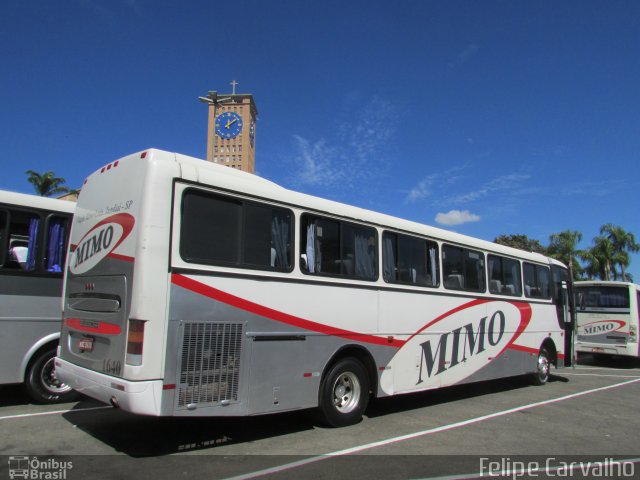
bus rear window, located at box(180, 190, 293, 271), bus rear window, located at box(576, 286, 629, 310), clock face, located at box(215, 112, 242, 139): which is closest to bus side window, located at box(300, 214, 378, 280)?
bus rear window, located at box(180, 190, 293, 271)

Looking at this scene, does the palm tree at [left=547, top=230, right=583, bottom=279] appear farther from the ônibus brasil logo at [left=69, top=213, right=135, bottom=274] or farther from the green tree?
the ônibus brasil logo at [left=69, top=213, right=135, bottom=274]

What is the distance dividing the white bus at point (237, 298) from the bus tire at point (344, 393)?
0.07 ft

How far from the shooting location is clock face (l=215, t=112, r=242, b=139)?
30.8m

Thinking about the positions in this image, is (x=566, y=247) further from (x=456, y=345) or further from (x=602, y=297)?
(x=456, y=345)

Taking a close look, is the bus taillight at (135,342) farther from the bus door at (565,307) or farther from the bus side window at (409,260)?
the bus door at (565,307)

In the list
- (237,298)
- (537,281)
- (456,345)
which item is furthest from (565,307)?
(237,298)

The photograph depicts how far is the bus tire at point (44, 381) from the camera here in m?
7.34

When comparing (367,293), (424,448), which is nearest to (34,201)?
(367,293)

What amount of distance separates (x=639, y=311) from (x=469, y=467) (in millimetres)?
14725

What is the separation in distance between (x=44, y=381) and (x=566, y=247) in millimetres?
46187

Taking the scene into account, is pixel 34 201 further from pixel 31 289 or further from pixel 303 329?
pixel 303 329

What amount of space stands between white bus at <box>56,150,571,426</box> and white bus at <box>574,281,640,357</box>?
36.1 feet

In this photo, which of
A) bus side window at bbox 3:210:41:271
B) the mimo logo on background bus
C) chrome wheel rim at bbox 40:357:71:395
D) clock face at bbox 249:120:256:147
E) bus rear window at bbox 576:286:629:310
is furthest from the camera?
clock face at bbox 249:120:256:147

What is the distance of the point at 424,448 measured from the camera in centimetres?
604
